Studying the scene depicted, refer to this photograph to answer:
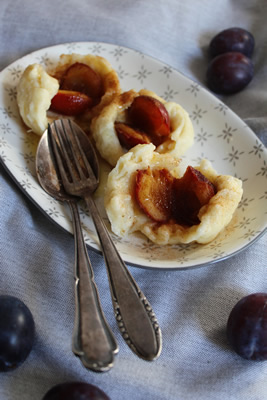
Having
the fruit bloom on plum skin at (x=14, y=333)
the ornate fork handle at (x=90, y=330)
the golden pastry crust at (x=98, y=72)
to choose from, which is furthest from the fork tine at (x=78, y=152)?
the fruit bloom on plum skin at (x=14, y=333)

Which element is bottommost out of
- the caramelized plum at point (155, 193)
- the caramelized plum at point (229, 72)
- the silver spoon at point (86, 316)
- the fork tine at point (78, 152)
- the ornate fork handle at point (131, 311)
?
the silver spoon at point (86, 316)

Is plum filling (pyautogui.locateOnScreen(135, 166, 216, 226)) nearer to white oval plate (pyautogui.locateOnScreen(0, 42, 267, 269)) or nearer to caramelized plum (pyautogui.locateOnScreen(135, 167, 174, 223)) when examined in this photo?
caramelized plum (pyautogui.locateOnScreen(135, 167, 174, 223))

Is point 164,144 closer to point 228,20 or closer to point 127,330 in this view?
Result: point 127,330

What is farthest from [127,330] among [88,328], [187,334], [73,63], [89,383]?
[73,63]

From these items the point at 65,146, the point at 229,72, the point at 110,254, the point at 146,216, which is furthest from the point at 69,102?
the point at 229,72

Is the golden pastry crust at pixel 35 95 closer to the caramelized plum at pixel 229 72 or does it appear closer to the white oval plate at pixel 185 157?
the white oval plate at pixel 185 157

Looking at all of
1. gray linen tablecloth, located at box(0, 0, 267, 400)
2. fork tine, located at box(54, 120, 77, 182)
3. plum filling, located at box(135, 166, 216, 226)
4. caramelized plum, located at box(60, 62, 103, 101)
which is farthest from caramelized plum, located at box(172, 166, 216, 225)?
caramelized plum, located at box(60, 62, 103, 101)
